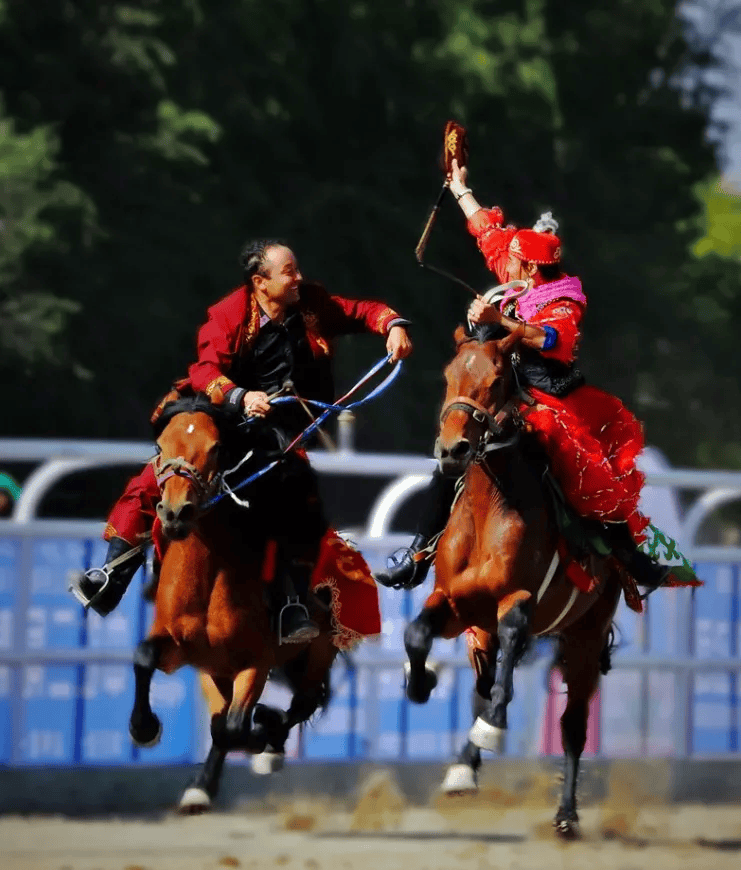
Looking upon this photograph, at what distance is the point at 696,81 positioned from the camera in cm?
3962

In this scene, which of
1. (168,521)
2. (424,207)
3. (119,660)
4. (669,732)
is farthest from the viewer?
(424,207)

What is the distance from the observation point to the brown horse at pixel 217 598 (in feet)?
35.1

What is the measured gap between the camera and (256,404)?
10.7 meters

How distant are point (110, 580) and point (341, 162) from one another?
78.6 feet

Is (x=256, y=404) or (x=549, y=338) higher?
(x=549, y=338)

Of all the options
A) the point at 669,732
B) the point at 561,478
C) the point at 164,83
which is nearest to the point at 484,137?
the point at 164,83

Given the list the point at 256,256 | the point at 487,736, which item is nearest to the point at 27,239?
the point at 256,256

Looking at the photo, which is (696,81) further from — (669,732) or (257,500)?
(257,500)

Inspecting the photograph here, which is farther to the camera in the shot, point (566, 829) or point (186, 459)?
point (566, 829)

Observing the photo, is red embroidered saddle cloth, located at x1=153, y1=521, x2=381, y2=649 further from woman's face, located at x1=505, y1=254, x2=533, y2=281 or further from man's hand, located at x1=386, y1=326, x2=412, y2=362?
woman's face, located at x1=505, y1=254, x2=533, y2=281

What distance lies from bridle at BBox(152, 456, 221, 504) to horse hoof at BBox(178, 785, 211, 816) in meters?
1.32

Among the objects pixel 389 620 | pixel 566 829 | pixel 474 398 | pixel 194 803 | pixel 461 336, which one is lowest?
pixel 566 829

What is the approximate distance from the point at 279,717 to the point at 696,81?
29.8 meters

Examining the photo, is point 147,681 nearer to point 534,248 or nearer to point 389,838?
point 534,248
